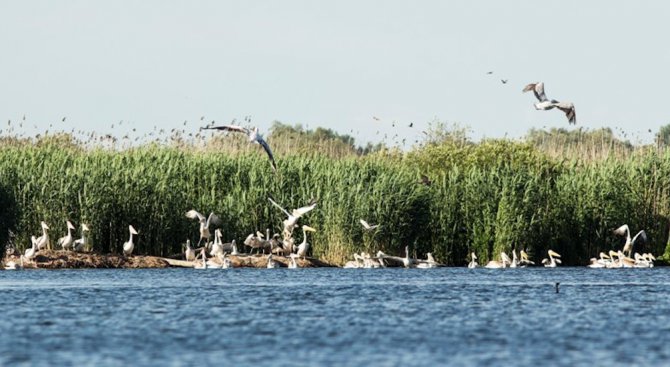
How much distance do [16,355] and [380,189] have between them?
3011 cm

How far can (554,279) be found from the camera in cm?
4288

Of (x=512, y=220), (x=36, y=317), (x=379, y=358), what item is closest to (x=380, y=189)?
(x=512, y=220)

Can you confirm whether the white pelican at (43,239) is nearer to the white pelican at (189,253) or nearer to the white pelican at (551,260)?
the white pelican at (189,253)

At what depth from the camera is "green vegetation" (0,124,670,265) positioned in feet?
165

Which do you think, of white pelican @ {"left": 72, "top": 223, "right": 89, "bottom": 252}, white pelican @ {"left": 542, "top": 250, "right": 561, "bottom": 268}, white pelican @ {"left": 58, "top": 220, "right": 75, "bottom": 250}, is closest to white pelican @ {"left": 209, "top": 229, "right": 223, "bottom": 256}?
white pelican @ {"left": 72, "top": 223, "right": 89, "bottom": 252}

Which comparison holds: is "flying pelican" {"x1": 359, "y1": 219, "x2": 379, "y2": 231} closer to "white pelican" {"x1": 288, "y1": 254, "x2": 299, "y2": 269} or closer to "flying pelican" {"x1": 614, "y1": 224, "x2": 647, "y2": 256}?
"white pelican" {"x1": 288, "y1": 254, "x2": 299, "y2": 269}

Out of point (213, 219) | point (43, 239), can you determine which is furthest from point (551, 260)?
point (43, 239)

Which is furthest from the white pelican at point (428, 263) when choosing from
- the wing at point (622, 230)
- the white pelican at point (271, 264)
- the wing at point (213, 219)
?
the wing at point (213, 219)

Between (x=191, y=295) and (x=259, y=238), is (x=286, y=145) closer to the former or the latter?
(x=259, y=238)

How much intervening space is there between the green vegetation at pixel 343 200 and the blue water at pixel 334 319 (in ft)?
18.4

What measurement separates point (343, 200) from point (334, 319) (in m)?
22.5

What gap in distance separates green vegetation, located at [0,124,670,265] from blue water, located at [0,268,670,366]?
18.4 feet

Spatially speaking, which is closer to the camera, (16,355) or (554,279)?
(16,355)

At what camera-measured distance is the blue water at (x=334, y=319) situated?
22406mm
